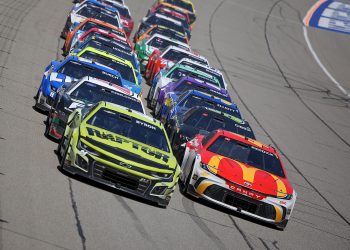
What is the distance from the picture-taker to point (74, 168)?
1363 centimetres

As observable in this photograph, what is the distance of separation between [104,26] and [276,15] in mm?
30097

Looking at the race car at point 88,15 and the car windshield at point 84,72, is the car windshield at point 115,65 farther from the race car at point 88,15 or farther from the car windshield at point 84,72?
the race car at point 88,15

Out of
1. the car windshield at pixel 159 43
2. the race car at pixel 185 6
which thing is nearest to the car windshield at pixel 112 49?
the car windshield at pixel 159 43

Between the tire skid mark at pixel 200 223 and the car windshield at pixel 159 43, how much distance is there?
1547 cm

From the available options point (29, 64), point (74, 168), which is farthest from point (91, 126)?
point (29, 64)

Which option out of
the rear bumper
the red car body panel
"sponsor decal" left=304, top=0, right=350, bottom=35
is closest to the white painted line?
"sponsor decal" left=304, top=0, right=350, bottom=35

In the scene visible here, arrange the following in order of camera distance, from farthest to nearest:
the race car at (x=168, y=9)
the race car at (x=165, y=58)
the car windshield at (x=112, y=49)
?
the race car at (x=168, y=9)
the race car at (x=165, y=58)
the car windshield at (x=112, y=49)

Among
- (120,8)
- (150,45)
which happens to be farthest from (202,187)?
(120,8)

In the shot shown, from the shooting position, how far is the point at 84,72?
63.1 ft

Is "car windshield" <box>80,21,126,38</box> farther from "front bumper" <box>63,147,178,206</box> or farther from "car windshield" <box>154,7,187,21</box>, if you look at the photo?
"front bumper" <box>63,147,178,206</box>

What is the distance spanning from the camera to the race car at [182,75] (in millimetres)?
23309

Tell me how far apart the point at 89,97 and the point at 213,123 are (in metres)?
2.98

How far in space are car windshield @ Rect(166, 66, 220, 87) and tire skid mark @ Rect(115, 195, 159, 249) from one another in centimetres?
1069

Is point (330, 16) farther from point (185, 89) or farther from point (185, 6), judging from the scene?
point (185, 89)
